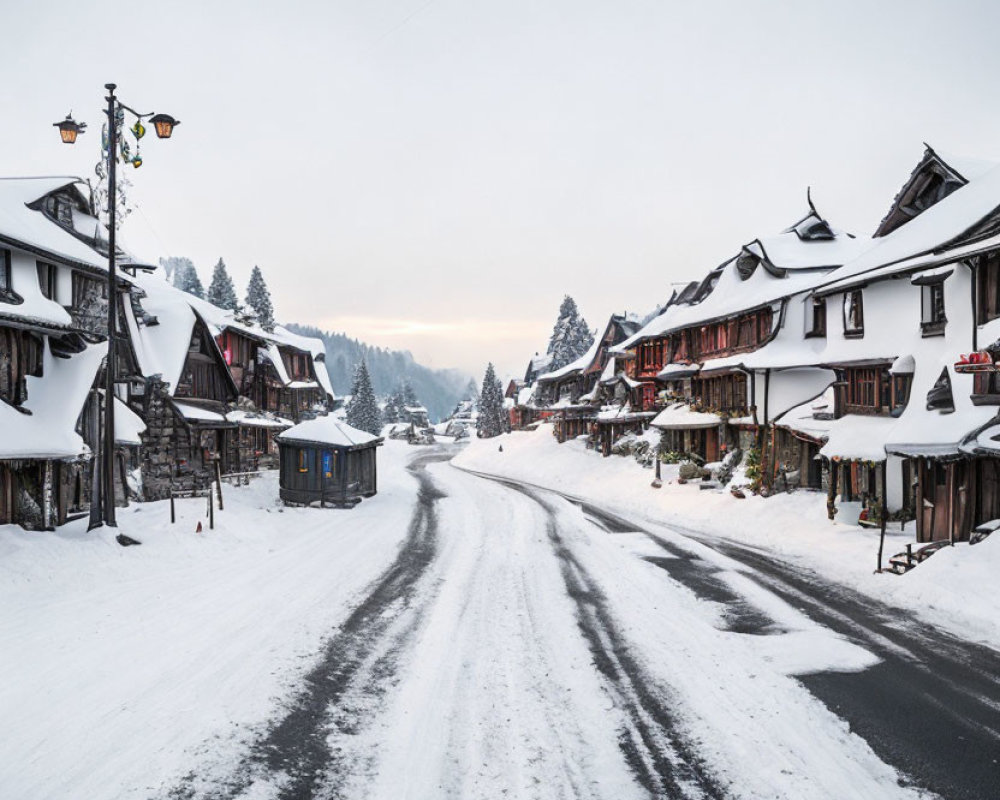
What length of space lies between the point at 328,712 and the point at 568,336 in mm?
68468

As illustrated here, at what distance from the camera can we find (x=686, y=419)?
3441 cm

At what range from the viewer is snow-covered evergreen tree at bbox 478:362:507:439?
284ft

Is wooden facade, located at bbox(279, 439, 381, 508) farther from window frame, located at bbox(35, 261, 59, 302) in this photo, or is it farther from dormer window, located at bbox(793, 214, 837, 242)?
dormer window, located at bbox(793, 214, 837, 242)

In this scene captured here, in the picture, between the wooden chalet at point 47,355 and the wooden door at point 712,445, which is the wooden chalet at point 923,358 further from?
the wooden chalet at point 47,355

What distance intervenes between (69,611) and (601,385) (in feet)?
145

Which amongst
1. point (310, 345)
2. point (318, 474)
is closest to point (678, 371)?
point (318, 474)

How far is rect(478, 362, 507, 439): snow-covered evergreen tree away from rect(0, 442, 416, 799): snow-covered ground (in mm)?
67445

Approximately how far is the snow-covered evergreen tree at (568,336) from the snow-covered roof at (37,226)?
186ft

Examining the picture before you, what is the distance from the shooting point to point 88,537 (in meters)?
14.6

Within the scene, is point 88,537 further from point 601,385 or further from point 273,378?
point 601,385

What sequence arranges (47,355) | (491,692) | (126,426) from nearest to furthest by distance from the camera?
(491,692)
(47,355)
(126,426)

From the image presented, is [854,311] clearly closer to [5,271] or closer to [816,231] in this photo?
[816,231]

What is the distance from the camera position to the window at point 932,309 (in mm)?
18375

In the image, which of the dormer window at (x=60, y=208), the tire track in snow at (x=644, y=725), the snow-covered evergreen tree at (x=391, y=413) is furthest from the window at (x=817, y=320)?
the snow-covered evergreen tree at (x=391, y=413)
